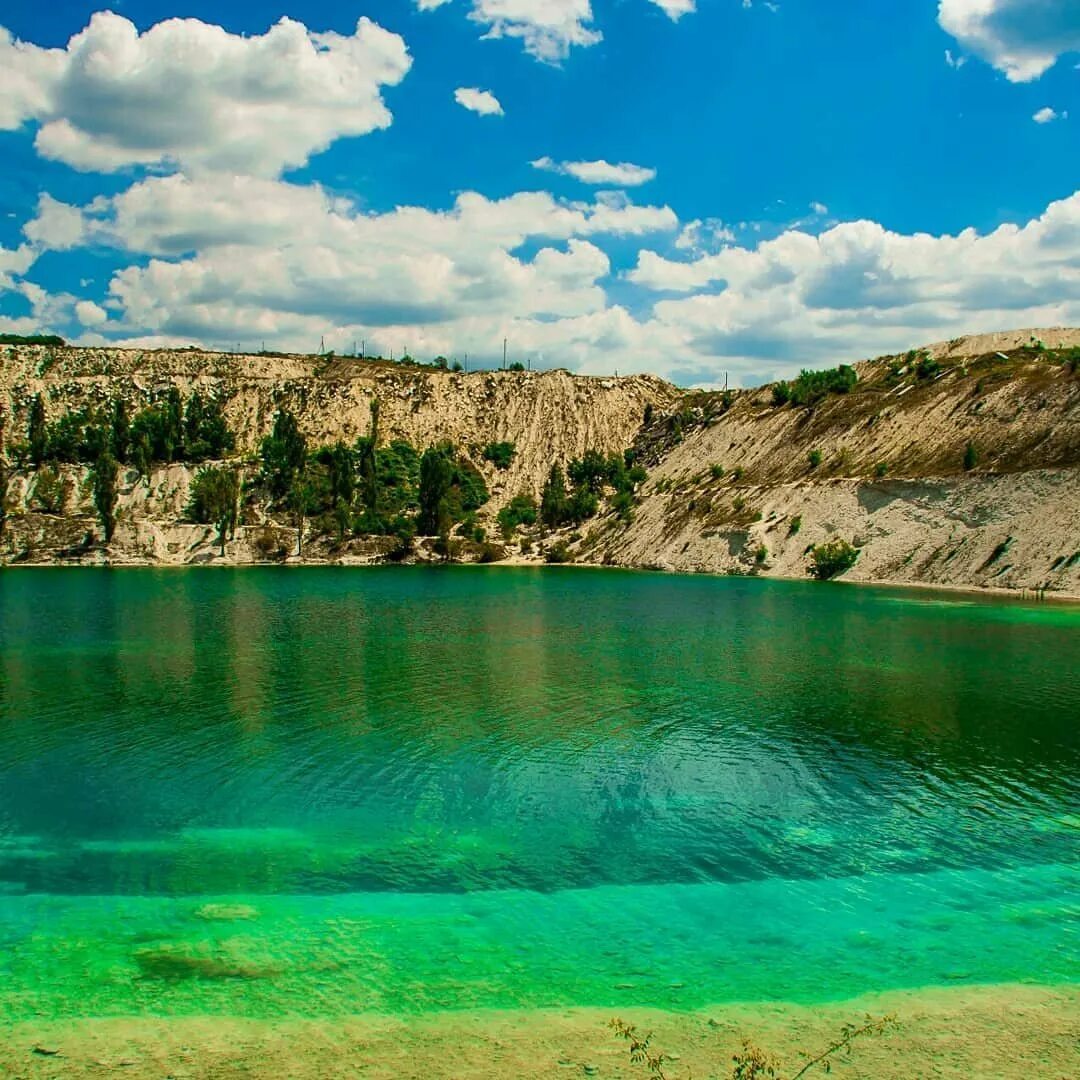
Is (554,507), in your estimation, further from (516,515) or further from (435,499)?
(435,499)

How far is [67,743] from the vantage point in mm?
22484

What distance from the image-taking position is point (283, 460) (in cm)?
11738

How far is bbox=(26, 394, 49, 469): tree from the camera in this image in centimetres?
11638

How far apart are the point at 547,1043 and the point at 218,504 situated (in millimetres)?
106141

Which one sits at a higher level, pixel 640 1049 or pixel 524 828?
pixel 640 1049

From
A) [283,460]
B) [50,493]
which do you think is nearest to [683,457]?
[283,460]

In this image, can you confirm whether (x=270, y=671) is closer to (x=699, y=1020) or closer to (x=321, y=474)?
(x=699, y=1020)

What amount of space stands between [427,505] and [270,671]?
269 feet

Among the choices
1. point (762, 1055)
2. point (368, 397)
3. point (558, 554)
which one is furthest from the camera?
point (368, 397)

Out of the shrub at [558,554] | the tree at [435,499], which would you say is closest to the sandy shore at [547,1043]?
the shrub at [558,554]

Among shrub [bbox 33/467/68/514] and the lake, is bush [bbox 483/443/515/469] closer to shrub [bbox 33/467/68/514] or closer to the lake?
shrub [bbox 33/467/68/514]

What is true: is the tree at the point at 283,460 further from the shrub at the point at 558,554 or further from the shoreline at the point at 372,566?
the shrub at the point at 558,554

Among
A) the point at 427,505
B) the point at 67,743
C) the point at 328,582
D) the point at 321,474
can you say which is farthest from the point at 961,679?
the point at 321,474

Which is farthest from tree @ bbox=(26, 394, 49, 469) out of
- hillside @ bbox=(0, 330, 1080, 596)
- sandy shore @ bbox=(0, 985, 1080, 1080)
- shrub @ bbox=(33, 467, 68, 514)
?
sandy shore @ bbox=(0, 985, 1080, 1080)
